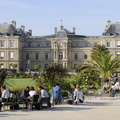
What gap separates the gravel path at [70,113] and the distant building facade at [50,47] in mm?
51440

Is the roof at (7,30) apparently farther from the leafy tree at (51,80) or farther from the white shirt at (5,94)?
the white shirt at (5,94)

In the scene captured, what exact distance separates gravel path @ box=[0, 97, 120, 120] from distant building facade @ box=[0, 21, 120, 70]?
5144 centimetres

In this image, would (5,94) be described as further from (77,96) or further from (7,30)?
(7,30)

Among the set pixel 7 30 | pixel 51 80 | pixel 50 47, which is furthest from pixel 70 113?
pixel 50 47

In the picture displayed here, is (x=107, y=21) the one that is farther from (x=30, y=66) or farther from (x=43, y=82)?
(x=43, y=82)

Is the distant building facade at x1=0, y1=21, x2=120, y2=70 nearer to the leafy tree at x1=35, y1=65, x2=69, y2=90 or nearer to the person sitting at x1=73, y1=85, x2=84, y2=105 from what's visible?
the leafy tree at x1=35, y1=65, x2=69, y2=90

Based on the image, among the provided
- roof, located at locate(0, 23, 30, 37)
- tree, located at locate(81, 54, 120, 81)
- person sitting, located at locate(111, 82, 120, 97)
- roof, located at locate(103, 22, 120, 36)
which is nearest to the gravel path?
person sitting, located at locate(111, 82, 120, 97)

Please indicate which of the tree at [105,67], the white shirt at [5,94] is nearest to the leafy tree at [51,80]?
the tree at [105,67]

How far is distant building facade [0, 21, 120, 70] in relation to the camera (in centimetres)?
6638

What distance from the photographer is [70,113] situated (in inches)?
539

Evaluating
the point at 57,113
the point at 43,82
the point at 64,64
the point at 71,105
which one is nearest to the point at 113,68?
the point at 43,82

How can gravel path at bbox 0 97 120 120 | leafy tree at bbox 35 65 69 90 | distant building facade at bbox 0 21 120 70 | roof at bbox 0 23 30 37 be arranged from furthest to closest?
roof at bbox 0 23 30 37
distant building facade at bbox 0 21 120 70
leafy tree at bbox 35 65 69 90
gravel path at bbox 0 97 120 120

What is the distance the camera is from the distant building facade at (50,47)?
6638 cm

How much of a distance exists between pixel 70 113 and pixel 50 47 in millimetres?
57242
